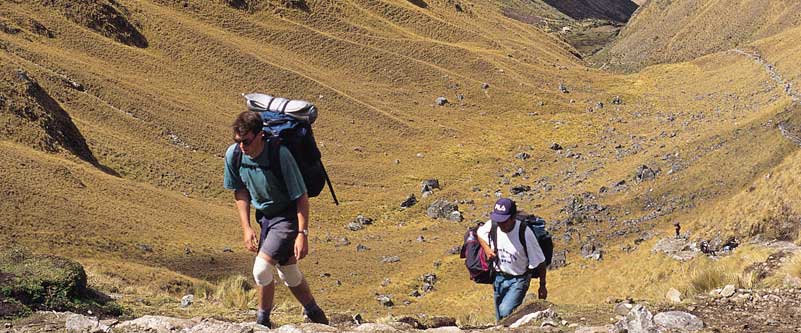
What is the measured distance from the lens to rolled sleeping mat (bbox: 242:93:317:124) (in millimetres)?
7348

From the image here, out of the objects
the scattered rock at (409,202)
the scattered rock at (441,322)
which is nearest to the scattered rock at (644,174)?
the scattered rock at (409,202)

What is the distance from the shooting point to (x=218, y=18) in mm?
57250

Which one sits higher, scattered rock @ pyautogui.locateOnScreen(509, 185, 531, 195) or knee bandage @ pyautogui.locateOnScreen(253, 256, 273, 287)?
knee bandage @ pyautogui.locateOnScreen(253, 256, 273, 287)

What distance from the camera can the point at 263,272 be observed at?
760cm

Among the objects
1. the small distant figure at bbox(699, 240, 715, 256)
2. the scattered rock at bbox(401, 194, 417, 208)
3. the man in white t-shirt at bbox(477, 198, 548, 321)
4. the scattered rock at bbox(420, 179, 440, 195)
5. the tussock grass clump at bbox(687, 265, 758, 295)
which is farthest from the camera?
the scattered rock at bbox(420, 179, 440, 195)

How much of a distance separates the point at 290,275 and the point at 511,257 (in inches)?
85.8

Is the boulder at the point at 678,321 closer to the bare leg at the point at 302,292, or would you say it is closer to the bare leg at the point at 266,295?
the bare leg at the point at 302,292

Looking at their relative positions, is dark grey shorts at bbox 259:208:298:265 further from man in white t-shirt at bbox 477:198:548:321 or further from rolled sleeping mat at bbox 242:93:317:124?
man in white t-shirt at bbox 477:198:548:321

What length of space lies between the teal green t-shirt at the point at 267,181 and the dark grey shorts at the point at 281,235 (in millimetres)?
78

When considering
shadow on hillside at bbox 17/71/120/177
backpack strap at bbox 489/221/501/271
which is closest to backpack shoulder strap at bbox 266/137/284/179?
backpack strap at bbox 489/221/501/271

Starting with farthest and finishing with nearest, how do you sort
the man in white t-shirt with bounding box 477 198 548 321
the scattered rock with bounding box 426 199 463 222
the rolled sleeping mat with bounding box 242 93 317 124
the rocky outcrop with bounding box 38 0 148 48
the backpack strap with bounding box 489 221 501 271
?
the rocky outcrop with bounding box 38 0 148 48 → the scattered rock with bounding box 426 199 463 222 → the backpack strap with bounding box 489 221 501 271 → the man in white t-shirt with bounding box 477 198 548 321 → the rolled sleeping mat with bounding box 242 93 317 124

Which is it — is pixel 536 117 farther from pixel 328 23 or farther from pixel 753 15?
pixel 753 15

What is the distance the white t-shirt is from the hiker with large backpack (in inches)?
78.7

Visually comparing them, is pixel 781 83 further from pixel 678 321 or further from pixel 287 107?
pixel 287 107
